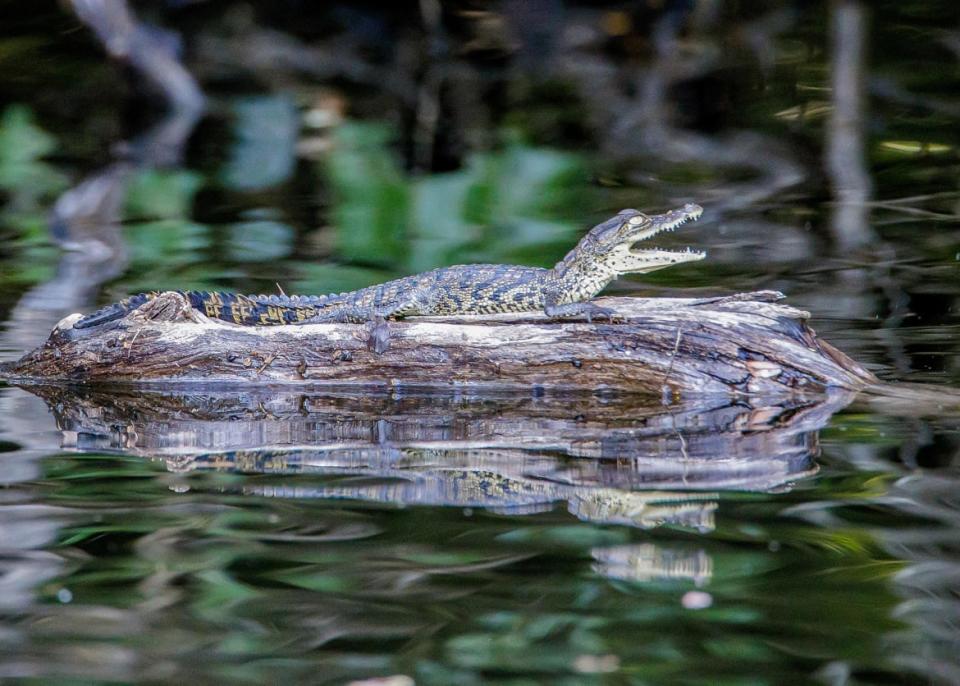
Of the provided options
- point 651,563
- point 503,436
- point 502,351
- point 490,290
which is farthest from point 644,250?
point 651,563

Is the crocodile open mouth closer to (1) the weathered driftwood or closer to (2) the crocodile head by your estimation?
(2) the crocodile head

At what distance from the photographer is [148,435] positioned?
18.0ft

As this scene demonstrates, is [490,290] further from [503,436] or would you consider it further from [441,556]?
[441,556]

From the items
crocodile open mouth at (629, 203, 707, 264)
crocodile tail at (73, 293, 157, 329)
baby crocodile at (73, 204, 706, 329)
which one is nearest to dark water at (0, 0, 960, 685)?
crocodile tail at (73, 293, 157, 329)

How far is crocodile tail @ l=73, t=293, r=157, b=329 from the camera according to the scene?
6.33m

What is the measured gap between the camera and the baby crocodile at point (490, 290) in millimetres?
6695

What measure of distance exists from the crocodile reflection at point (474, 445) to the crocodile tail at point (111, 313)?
0.36 meters

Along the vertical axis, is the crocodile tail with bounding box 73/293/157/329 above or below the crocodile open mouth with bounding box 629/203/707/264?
below

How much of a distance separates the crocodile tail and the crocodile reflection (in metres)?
0.36

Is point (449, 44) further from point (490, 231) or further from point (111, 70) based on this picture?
point (490, 231)

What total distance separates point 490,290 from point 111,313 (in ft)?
6.65

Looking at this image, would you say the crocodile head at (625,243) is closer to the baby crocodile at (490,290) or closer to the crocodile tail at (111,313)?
the baby crocodile at (490,290)

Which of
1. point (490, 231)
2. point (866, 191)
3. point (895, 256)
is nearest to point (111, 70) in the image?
point (490, 231)

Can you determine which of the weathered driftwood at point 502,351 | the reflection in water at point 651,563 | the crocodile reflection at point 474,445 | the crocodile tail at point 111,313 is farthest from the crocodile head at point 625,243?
the reflection in water at point 651,563
